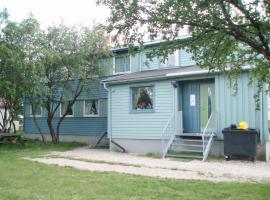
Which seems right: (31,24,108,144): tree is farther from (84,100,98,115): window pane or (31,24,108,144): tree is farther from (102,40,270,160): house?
(102,40,270,160): house

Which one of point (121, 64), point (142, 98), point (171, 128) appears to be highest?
point (121, 64)

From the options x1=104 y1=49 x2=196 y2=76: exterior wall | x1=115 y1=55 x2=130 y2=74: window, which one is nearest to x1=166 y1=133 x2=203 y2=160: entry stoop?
x1=104 y1=49 x2=196 y2=76: exterior wall

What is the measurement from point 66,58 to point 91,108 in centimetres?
→ 404

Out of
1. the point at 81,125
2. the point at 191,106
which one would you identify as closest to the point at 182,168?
the point at 191,106

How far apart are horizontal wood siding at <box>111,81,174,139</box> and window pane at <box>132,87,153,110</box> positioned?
27 centimetres

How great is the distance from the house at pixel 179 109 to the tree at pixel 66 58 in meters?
2.29

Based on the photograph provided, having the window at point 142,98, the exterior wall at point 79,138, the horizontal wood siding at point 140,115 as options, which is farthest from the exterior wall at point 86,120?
the window at point 142,98

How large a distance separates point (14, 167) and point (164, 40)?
682 centimetres

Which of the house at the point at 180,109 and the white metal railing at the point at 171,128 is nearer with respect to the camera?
the house at the point at 180,109

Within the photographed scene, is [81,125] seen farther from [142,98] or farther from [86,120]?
[142,98]

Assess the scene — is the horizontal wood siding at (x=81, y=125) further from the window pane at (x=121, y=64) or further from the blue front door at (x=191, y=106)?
the blue front door at (x=191, y=106)

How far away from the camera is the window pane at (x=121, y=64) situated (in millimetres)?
20344

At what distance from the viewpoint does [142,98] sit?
55.8 ft

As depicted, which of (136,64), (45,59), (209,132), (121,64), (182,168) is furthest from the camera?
(121,64)
